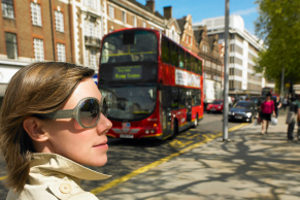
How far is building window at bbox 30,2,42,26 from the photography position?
1623cm

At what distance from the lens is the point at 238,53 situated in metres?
65.5

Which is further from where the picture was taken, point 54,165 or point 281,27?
point 281,27

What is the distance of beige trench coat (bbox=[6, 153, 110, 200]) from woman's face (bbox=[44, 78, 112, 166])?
0.19ft

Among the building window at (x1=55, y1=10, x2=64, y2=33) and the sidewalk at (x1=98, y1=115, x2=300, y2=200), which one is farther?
the building window at (x1=55, y1=10, x2=64, y2=33)

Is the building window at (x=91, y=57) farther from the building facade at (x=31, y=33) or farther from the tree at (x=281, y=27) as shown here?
the tree at (x=281, y=27)

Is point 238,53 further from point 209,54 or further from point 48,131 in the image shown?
point 48,131

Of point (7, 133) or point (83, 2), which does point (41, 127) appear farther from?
point (83, 2)

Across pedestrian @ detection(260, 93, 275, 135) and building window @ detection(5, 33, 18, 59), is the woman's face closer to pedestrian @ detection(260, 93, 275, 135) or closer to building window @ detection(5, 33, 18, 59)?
pedestrian @ detection(260, 93, 275, 135)

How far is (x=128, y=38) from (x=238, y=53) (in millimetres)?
64229

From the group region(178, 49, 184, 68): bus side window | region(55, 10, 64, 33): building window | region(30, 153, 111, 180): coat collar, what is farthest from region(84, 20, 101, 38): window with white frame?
region(30, 153, 111, 180): coat collar

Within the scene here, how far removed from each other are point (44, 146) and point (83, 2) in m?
22.9

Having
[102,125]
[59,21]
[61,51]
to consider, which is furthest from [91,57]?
[102,125]

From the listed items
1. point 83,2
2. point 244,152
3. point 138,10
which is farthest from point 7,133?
point 138,10

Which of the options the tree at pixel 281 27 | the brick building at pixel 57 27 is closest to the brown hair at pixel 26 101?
the tree at pixel 281 27
